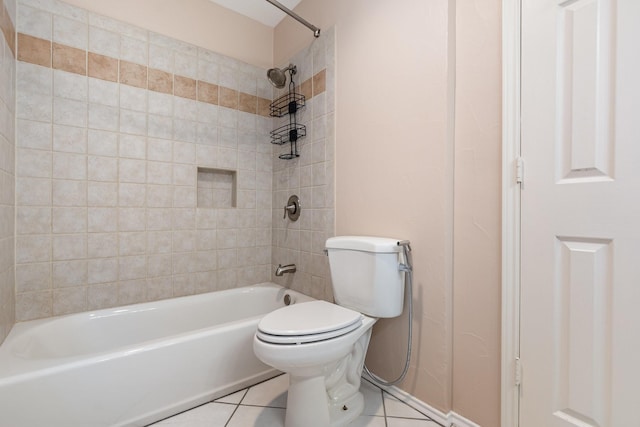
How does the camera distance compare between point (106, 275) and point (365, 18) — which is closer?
point (365, 18)

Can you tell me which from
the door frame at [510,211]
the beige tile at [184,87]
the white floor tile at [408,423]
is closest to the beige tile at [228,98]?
the beige tile at [184,87]

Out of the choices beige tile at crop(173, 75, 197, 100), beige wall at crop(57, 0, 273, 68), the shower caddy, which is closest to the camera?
beige wall at crop(57, 0, 273, 68)

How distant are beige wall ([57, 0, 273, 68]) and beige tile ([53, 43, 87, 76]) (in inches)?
10.9

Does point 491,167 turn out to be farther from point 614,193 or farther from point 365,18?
point 365,18

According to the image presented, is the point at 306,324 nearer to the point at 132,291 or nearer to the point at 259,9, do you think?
the point at 132,291

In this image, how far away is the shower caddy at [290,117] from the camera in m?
A: 2.12

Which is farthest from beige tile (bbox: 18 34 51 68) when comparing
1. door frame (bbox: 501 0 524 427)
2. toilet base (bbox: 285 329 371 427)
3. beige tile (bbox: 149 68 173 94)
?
door frame (bbox: 501 0 524 427)

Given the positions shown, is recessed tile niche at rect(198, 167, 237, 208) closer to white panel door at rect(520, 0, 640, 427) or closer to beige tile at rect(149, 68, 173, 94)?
beige tile at rect(149, 68, 173, 94)

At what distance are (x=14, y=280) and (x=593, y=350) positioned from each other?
252cm

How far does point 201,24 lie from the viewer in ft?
6.83

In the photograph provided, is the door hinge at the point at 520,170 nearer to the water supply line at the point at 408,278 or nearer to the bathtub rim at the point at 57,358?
the water supply line at the point at 408,278

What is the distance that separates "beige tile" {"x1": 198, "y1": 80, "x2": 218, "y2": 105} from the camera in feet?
6.79

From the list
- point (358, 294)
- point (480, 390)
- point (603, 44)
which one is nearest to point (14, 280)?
point (358, 294)

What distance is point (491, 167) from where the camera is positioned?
1.16m
